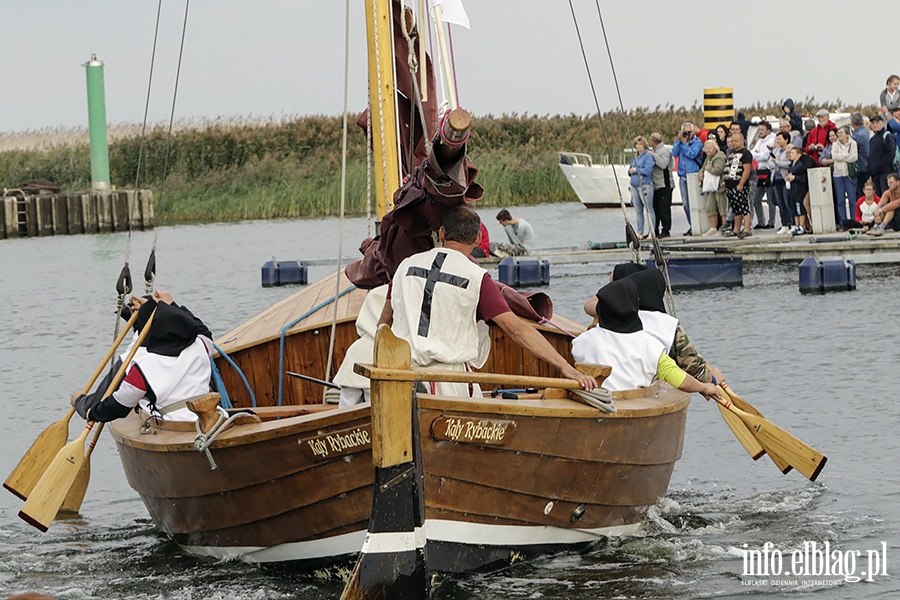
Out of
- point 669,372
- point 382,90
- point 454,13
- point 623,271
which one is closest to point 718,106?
point 454,13

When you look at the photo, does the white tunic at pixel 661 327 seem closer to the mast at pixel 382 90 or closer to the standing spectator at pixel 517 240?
the mast at pixel 382 90

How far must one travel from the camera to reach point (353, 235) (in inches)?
1443

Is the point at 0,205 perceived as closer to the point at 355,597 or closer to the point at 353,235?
the point at 353,235

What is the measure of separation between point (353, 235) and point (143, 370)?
94.2ft

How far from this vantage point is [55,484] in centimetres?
861

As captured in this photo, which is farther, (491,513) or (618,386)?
(618,386)

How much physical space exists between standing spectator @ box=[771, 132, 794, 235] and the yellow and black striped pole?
1571cm

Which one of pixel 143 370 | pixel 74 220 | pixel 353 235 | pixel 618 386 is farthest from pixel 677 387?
pixel 74 220

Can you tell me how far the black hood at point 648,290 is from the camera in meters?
8.46

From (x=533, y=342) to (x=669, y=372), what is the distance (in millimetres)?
1192

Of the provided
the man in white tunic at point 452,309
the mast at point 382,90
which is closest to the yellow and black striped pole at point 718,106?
the mast at point 382,90

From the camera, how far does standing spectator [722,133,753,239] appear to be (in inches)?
810

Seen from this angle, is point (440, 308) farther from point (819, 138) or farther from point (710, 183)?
point (710, 183)

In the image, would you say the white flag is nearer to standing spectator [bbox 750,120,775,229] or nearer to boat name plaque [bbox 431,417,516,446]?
boat name plaque [bbox 431,417,516,446]
